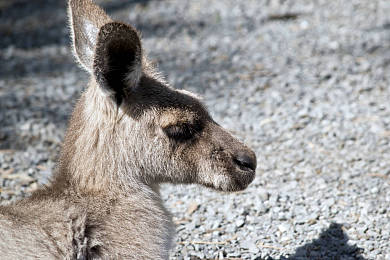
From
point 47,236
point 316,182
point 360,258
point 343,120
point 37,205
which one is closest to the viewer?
point 47,236

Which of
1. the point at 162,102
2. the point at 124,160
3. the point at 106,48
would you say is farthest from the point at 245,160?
the point at 106,48

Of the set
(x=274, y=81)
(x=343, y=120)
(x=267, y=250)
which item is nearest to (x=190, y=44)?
(x=274, y=81)

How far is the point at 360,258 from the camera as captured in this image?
4547 millimetres

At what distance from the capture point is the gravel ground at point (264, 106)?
5004mm

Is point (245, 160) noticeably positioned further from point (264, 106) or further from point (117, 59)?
point (264, 106)

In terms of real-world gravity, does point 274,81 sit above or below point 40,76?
above

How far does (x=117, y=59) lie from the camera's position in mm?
3666

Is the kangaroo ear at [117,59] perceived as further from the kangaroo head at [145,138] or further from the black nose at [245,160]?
the black nose at [245,160]

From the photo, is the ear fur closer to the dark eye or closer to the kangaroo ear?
the kangaroo ear

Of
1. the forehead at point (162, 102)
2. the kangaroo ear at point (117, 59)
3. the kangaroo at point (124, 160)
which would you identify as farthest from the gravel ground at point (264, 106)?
the kangaroo ear at point (117, 59)

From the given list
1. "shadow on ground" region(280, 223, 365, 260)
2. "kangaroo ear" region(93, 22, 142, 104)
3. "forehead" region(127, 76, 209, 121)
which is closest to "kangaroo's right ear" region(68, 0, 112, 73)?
"kangaroo ear" region(93, 22, 142, 104)

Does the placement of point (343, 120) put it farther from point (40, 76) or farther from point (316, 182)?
point (40, 76)

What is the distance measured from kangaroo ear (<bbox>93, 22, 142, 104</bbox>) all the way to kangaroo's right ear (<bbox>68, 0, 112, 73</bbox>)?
179 mm

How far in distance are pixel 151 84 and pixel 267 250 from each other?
1.72 metres
